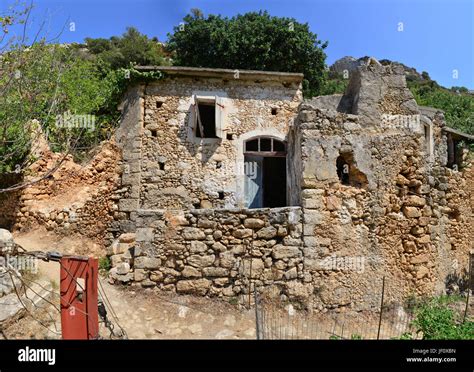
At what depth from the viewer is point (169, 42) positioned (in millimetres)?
18703

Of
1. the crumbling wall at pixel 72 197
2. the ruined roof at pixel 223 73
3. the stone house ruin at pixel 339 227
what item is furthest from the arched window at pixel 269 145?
the crumbling wall at pixel 72 197

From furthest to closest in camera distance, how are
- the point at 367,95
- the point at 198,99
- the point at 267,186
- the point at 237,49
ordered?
1. the point at 237,49
2. the point at 267,186
3. the point at 198,99
4. the point at 367,95

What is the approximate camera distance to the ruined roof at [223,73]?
10.2 m

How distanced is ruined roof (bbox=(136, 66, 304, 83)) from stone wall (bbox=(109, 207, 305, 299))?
5564 mm

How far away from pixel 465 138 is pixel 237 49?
36.5 ft

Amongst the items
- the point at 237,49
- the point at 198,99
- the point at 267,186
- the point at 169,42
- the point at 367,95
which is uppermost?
the point at 169,42

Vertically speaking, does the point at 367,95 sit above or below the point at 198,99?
below

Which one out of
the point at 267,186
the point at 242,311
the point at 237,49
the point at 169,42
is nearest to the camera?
the point at 242,311

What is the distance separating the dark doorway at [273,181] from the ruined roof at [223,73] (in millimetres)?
Answer: 2510

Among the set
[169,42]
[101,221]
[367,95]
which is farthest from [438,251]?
[169,42]

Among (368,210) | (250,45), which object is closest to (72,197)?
(368,210)

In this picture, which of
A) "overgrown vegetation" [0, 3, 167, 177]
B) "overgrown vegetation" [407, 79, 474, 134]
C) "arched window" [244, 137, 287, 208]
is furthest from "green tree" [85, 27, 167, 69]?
"overgrown vegetation" [407, 79, 474, 134]
